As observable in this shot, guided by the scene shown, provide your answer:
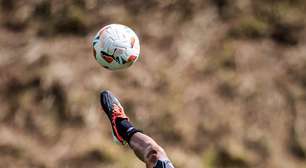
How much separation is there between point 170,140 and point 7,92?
319cm

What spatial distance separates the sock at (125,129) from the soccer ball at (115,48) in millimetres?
666

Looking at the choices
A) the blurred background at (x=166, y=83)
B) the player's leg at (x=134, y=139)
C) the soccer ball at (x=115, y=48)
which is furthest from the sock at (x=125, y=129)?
the blurred background at (x=166, y=83)

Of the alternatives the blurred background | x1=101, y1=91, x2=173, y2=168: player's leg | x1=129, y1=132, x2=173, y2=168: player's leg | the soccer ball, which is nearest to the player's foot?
x1=101, y1=91, x2=173, y2=168: player's leg

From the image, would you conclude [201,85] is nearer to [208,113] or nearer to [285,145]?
[208,113]

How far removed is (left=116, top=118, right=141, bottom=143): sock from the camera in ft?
31.1

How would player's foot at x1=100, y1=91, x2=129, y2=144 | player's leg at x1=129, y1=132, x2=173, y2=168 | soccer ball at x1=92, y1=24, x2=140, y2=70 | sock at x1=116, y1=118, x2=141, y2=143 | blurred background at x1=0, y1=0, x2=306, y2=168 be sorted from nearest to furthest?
player's leg at x1=129, y1=132, x2=173, y2=168, soccer ball at x1=92, y1=24, x2=140, y2=70, sock at x1=116, y1=118, x2=141, y2=143, player's foot at x1=100, y1=91, x2=129, y2=144, blurred background at x1=0, y1=0, x2=306, y2=168

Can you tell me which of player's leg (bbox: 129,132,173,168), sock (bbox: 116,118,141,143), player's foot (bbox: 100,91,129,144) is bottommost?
player's leg (bbox: 129,132,173,168)

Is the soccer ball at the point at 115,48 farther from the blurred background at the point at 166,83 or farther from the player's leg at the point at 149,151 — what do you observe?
the blurred background at the point at 166,83

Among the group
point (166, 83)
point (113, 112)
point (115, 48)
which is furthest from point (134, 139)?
point (166, 83)

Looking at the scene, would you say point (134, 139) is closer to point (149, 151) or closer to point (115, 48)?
point (149, 151)

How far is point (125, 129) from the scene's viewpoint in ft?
31.4

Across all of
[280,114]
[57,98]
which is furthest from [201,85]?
[57,98]

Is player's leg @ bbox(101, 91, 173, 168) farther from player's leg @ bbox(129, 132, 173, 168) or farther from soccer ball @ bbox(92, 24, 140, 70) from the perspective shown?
soccer ball @ bbox(92, 24, 140, 70)

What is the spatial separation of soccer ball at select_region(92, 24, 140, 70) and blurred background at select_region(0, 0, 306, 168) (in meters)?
5.22
